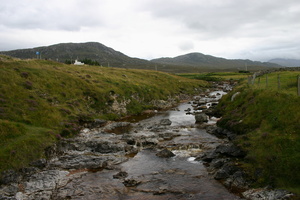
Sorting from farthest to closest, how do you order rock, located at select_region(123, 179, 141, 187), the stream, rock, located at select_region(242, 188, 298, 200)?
rock, located at select_region(123, 179, 141, 187), the stream, rock, located at select_region(242, 188, 298, 200)

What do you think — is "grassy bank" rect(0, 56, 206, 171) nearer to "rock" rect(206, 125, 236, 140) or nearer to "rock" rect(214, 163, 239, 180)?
"rock" rect(214, 163, 239, 180)

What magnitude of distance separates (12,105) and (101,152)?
1674 centimetres

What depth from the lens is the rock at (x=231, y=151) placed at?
24.0 m

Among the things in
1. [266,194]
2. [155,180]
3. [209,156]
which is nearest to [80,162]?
[155,180]

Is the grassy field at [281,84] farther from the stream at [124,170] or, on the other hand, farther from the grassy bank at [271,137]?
the stream at [124,170]

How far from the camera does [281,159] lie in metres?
18.8

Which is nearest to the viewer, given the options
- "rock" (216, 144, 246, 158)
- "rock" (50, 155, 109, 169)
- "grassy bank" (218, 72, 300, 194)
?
"grassy bank" (218, 72, 300, 194)

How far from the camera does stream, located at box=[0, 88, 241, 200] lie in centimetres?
1892

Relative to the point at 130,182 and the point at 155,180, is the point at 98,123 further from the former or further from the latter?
the point at 155,180

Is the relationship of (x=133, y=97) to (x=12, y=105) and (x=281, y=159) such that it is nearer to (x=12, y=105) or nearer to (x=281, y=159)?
(x=12, y=105)

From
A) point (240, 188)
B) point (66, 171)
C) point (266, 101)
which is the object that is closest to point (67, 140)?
point (66, 171)

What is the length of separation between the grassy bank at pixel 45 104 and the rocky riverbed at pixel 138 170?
2186 mm

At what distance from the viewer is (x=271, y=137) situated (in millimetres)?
22719

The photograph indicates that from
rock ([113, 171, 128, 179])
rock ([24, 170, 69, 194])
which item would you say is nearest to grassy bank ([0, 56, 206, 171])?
rock ([24, 170, 69, 194])
